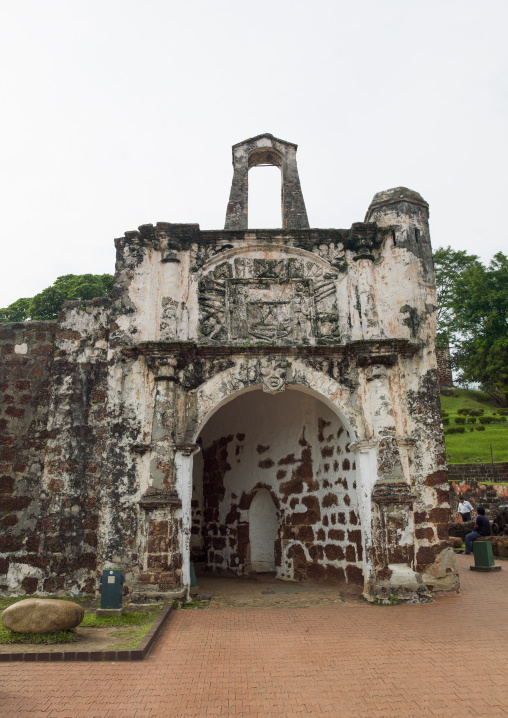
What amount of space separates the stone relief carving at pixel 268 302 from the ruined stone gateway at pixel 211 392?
24mm

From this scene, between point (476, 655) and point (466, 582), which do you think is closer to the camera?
point (476, 655)

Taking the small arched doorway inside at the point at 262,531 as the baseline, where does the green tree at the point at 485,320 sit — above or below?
above

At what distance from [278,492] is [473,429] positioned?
892 inches

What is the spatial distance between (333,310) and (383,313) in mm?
809

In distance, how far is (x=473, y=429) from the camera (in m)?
30.0

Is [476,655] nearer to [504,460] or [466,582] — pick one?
[466,582]

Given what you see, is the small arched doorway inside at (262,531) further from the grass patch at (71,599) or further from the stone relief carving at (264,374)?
the grass patch at (71,599)

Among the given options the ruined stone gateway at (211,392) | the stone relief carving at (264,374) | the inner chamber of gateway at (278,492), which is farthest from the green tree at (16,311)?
the stone relief carving at (264,374)

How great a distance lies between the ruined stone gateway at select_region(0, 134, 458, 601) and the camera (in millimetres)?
7461

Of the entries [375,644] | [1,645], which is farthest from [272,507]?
[1,645]

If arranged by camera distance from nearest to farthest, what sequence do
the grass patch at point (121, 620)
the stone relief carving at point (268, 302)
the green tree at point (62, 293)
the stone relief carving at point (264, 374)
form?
the grass patch at point (121, 620), the stone relief carving at point (264, 374), the stone relief carving at point (268, 302), the green tree at point (62, 293)

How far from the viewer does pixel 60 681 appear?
173 inches

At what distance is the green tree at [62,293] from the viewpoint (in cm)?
2195

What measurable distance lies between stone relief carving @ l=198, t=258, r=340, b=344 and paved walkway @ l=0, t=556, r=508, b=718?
4048 millimetres
